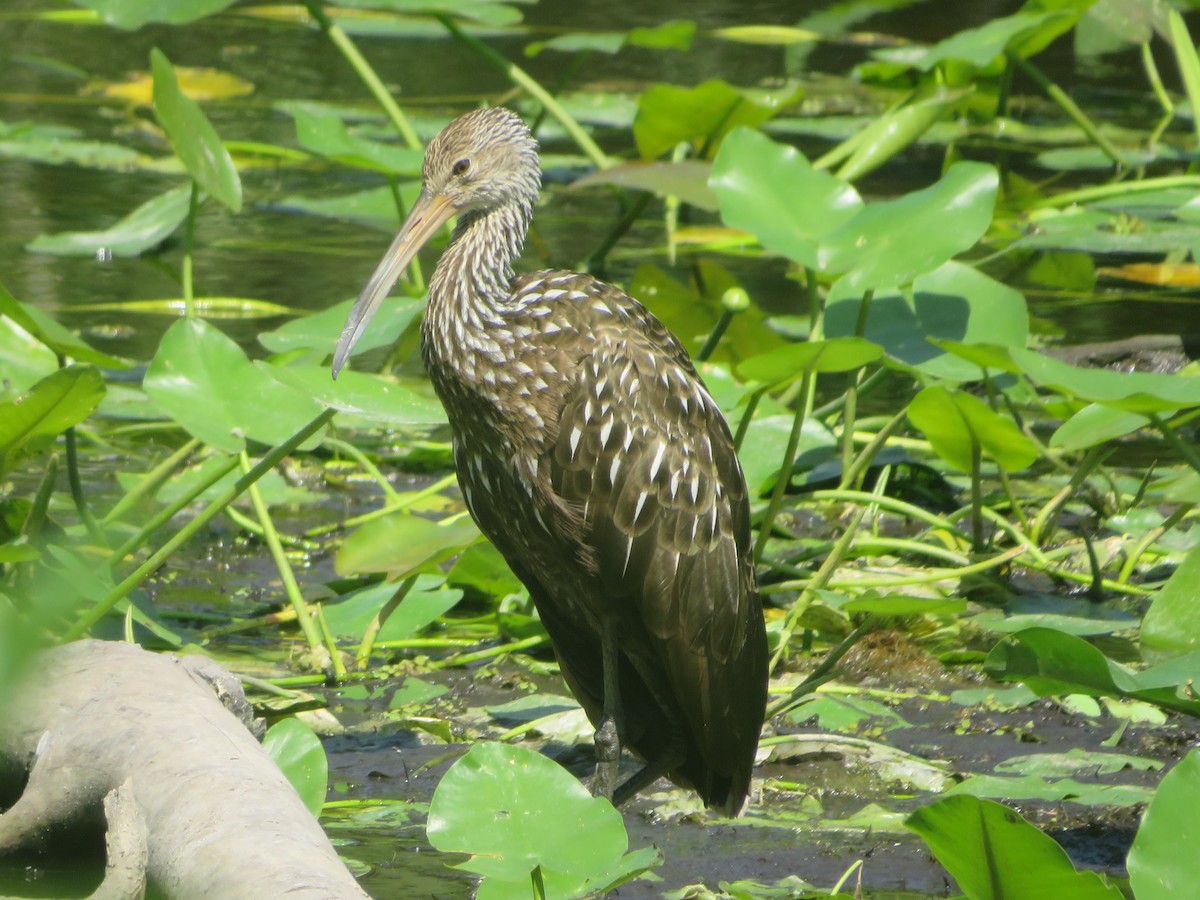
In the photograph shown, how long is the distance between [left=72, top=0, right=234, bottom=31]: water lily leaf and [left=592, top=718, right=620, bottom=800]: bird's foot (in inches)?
137

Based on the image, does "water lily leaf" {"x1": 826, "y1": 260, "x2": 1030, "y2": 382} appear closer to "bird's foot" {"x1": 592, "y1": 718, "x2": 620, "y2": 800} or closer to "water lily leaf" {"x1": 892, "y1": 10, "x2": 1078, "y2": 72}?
"bird's foot" {"x1": 592, "y1": 718, "x2": 620, "y2": 800}

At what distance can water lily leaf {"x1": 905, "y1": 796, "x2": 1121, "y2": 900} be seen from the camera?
231cm

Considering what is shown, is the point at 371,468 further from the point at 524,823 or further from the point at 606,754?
the point at 524,823

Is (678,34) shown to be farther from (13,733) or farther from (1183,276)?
(13,733)

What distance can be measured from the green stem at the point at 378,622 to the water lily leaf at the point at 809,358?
1.02 m

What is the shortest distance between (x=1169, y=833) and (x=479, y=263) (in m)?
2.04

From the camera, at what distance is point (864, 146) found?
7.04m

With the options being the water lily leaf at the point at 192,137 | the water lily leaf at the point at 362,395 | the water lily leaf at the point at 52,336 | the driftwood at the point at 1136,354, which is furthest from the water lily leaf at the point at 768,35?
the water lily leaf at the point at 362,395

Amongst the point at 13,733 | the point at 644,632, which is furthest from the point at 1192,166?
the point at 13,733

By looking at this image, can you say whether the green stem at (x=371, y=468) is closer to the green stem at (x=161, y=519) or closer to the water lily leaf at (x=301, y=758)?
the green stem at (x=161, y=519)

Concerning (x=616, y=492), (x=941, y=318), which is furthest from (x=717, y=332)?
(x=616, y=492)

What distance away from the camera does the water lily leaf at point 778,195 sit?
4.60m

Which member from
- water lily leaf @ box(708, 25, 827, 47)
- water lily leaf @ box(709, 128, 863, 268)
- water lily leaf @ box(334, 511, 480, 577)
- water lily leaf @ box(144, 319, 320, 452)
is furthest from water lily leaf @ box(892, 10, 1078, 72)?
water lily leaf @ box(708, 25, 827, 47)

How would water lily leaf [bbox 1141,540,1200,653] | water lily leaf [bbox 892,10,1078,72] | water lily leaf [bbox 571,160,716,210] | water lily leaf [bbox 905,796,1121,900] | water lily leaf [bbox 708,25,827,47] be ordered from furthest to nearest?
water lily leaf [bbox 708,25,827,47] < water lily leaf [bbox 892,10,1078,72] < water lily leaf [bbox 571,160,716,210] < water lily leaf [bbox 1141,540,1200,653] < water lily leaf [bbox 905,796,1121,900]
